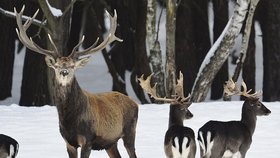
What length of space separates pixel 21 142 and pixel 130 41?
480 inches

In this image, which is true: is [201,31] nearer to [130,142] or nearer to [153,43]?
[153,43]

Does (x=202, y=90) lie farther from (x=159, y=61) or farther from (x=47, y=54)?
(x=47, y=54)

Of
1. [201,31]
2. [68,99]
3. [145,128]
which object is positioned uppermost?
[68,99]

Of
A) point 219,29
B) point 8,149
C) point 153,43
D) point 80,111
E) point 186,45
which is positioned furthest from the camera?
point 219,29

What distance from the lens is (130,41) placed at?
2458 centimetres

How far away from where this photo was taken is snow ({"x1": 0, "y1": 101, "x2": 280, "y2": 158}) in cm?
1197

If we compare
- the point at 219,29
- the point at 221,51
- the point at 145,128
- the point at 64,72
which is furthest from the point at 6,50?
the point at 64,72

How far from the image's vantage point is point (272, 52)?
20.6 meters

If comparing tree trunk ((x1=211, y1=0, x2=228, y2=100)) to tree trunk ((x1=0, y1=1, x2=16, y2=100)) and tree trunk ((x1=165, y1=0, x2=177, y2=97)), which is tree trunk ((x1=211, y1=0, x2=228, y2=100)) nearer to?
tree trunk ((x1=165, y1=0, x2=177, y2=97))

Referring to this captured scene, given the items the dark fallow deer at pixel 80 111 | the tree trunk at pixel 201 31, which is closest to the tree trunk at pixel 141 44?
the tree trunk at pixel 201 31

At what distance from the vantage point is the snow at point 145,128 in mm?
11969

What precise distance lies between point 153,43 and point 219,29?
246 inches

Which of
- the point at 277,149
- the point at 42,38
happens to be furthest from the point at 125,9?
the point at 277,149

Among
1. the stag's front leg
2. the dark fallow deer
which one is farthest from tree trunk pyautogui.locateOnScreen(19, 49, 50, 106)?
the stag's front leg
